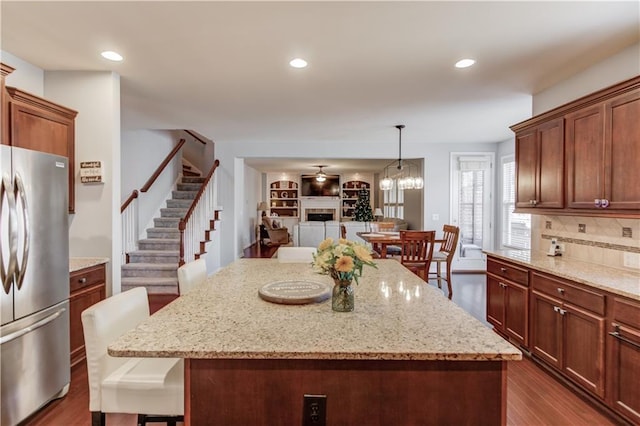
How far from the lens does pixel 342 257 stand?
Answer: 145 centimetres

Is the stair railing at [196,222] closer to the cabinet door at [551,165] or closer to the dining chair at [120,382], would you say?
the dining chair at [120,382]

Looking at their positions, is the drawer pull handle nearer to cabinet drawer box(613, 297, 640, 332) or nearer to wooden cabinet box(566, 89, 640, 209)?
cabinet drawer box(613, 297, 640, 332)

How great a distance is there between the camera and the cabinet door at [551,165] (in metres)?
2.83

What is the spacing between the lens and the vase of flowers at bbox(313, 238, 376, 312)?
145 centimetres

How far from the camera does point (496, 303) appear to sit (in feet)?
11.1

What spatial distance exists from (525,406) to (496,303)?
118 centimetres

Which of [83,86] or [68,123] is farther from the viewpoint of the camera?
[83,86]

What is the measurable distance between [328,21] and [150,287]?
4.56 meters

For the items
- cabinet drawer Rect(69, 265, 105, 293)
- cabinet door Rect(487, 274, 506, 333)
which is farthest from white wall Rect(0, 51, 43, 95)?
cabinet door Rect(487, 274, 506, 333)

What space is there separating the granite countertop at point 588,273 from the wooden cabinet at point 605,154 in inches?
19.1

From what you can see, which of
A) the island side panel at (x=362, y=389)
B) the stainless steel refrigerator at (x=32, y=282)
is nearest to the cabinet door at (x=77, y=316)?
the stainless steel refrigerator at (x=32, y=282)

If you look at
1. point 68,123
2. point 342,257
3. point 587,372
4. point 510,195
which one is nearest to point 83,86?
point 68,123

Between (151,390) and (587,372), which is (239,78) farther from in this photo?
(587,372)

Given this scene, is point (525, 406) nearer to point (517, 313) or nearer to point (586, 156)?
point (517, 313)
